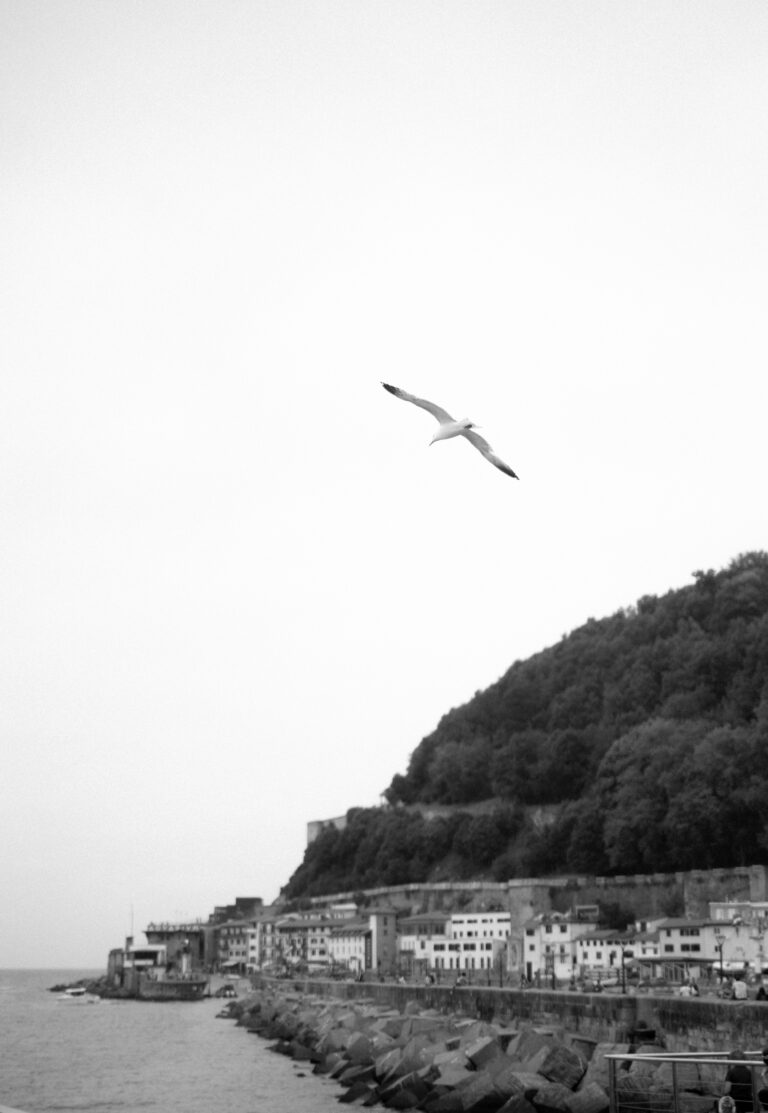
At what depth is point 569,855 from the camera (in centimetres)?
6425

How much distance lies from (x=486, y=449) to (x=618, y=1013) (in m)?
19.2

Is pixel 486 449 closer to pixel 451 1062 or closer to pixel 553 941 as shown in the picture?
pixel 451 1062

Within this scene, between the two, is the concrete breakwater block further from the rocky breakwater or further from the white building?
the white building

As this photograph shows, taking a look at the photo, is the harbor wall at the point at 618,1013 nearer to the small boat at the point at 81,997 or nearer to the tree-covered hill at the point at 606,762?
the tree-covered hill at the point at 606,762

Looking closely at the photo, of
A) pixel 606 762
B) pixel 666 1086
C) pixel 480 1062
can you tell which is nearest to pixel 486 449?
pixel 666 1086

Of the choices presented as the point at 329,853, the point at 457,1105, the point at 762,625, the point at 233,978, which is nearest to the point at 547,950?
the point at 762,625

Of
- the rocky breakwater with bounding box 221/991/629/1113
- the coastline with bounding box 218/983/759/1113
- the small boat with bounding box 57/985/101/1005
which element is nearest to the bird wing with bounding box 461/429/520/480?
the coastline with bounding box 218/983/759/1113

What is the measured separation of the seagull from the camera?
34.2ft

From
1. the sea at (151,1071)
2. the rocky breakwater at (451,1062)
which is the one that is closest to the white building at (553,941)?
the sea at (151,1071)

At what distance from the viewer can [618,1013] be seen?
26.4 metres

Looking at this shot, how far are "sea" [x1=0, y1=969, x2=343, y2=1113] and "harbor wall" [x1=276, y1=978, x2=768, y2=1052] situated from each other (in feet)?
16.5

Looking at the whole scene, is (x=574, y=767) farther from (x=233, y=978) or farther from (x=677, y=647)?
(x=233, y=978)

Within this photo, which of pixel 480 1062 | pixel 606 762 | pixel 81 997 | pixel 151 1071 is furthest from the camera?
pixel 81 997

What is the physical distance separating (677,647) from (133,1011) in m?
35.3
